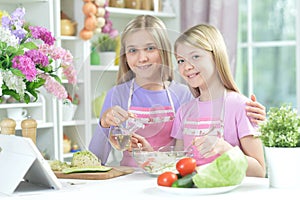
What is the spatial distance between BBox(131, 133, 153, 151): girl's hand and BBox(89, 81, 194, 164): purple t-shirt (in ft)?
0.31

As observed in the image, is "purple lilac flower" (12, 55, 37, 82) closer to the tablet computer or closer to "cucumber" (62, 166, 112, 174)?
the tablet computer

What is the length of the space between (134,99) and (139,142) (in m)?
0.16

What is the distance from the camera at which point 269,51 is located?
4.49 m

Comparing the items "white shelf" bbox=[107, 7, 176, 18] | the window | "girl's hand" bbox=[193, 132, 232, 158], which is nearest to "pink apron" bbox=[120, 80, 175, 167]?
"girl's hand" bbox=[193, 132, 232, 158]

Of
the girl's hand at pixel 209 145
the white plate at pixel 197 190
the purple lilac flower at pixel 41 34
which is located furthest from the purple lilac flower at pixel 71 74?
the white plate at pixel 197 190

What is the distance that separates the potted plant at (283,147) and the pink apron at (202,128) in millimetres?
335

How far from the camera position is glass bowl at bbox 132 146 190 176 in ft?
6.79

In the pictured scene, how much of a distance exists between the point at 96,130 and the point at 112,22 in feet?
9.27

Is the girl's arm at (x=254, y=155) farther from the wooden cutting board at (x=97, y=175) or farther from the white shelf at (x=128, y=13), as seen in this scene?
the white shelf at (x=128, y=13)

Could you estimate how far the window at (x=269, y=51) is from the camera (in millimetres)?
4359

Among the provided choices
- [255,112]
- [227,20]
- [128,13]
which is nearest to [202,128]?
[255,112]

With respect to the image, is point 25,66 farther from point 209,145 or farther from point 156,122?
point 209,145

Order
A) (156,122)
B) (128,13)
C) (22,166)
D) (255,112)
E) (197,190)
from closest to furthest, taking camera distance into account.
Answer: (197,190) < (22,166) < (156,122) < (255,112) < (128,13)

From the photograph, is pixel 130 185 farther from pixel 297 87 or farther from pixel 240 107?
pixel 297 87
